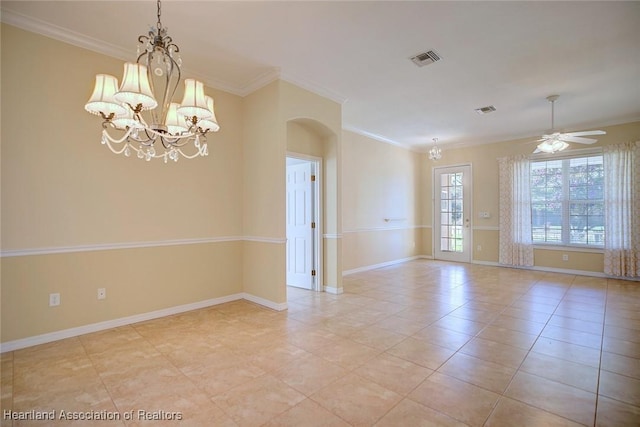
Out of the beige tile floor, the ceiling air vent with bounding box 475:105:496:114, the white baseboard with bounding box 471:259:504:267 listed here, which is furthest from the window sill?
the ceiling air vent with bounding box 475:105:496:114

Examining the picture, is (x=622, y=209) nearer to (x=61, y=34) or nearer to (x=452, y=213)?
(x=452, y=213)

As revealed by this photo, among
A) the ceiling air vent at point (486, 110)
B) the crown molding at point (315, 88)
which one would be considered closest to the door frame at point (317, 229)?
the crown molding at point (315, 88)

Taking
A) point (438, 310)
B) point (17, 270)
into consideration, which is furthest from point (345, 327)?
point (17, 270)

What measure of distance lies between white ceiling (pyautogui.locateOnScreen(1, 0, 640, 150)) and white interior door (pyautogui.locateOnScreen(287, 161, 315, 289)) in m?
1.35

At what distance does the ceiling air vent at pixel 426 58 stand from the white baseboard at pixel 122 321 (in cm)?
339

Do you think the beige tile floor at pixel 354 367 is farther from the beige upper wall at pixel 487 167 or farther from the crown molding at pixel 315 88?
the beige upper wall at pixel 487 167

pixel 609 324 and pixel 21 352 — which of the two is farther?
pixel 609 324

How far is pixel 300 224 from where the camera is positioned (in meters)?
4.99

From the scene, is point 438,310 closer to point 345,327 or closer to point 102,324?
point 345,327

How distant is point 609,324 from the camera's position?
132 inches

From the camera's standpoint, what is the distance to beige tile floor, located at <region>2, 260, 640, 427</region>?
6.22ft

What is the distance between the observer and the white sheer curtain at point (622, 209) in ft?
17.6

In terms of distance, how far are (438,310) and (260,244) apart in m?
2.51

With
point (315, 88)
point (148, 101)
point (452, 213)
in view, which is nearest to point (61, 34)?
point (148, 101)
